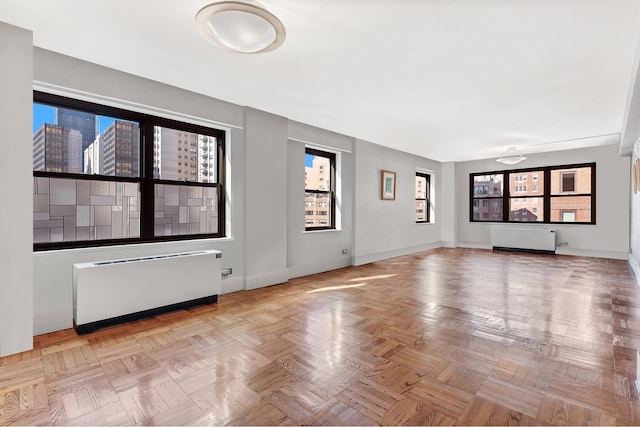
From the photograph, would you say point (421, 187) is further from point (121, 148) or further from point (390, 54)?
point (121, 148)

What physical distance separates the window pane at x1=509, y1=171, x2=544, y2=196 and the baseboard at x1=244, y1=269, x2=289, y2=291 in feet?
22.0

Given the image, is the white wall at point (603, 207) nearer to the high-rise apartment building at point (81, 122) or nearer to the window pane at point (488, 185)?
the window pane at point (488, 185)

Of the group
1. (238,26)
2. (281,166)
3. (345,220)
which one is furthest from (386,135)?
(238,26)

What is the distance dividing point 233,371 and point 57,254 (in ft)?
6.79

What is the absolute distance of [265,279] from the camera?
14.7 ft

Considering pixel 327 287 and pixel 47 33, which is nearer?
pixel 47 33

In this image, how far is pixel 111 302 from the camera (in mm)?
2871

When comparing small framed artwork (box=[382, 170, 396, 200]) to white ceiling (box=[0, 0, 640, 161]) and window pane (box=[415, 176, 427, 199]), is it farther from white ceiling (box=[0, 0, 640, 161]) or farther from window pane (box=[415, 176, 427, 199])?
white ceiling (box=[0, 0, 640, 161])

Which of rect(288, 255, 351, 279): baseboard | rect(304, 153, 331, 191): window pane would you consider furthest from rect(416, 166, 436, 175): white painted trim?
rect(288, 255, 351, 279): baseboard

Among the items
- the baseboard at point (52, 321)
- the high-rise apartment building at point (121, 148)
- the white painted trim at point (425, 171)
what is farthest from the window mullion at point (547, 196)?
the baseboard at point (52, 321)

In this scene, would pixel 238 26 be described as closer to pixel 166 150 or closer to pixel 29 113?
pixel 29 113

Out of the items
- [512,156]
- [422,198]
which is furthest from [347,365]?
[422,198]

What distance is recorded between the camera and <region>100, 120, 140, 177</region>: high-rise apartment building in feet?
10.7

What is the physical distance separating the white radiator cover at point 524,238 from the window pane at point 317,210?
501 cm
